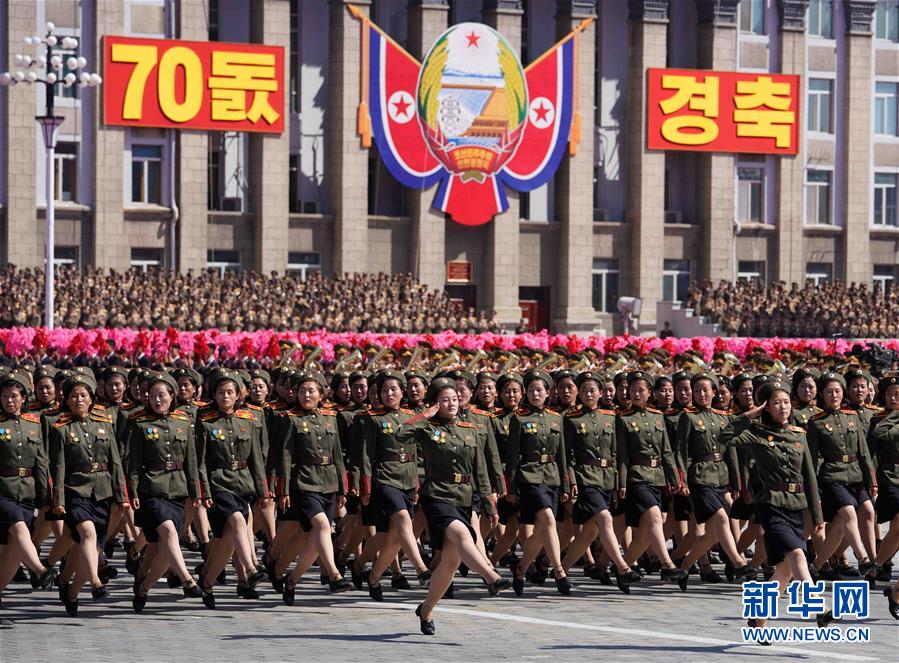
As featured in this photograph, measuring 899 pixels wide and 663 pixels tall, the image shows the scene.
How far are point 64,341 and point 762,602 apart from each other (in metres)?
16.8

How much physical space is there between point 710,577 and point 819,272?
146 feet

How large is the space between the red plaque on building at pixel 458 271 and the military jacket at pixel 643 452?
37.6 meters

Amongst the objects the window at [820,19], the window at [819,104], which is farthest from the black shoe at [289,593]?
the window at [820,19]

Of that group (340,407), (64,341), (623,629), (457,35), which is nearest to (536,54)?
(457,35)

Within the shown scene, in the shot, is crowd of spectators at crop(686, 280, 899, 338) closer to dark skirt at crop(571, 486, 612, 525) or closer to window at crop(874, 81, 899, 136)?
window at crop(874, 81, 899, 136)

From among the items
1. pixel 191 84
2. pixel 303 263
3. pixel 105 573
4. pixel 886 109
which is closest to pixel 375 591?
pixel 105 573

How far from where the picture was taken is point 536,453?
14.9 meters

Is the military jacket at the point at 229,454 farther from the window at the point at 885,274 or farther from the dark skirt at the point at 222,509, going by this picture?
the window at the point at 885,274

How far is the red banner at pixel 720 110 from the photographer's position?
54.5m

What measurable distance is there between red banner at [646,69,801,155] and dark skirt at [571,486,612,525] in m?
40.4

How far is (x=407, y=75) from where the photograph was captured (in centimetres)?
5141

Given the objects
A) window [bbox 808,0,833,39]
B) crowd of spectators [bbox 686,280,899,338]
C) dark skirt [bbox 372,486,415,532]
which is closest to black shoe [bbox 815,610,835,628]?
dark skirt [bbox 372,486,415,532]

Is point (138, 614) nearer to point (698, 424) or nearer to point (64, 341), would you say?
point (698, 424)

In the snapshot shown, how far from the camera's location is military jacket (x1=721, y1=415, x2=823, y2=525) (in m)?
12.6
